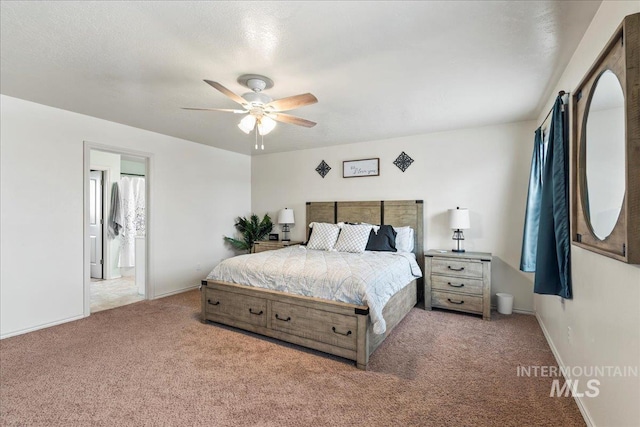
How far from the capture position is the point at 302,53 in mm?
2197

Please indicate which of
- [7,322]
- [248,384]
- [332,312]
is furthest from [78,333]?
[332,312]

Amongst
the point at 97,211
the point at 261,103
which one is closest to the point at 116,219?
the point at 97,211

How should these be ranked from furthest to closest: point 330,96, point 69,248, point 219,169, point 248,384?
point 219,169 < point 69,248 < point 330,96 < point 248,384

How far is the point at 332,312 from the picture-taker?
2611 millimetres

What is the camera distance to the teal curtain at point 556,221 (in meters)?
2.18

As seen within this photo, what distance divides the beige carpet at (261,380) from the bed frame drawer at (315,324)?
16 centimetres

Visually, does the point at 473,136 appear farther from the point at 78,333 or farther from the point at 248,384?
the point at 78,333

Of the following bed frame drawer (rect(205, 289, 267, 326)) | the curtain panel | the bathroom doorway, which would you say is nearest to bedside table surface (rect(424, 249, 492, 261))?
the curtain panel

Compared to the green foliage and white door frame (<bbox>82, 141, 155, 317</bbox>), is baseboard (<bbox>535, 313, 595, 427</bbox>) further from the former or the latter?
white door frame (<bbox>82, 141, 155, 317</bbox>)

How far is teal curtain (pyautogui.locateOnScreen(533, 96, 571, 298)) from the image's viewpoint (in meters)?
2.18

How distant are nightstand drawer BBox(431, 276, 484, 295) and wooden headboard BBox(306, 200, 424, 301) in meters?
0.50

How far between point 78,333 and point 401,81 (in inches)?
161

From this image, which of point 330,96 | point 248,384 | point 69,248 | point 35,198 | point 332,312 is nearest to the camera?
point 248,384

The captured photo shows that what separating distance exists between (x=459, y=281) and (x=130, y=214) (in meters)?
6.13
